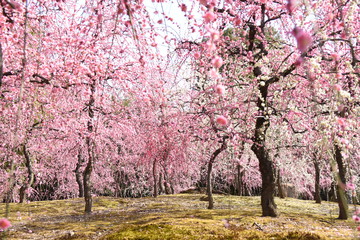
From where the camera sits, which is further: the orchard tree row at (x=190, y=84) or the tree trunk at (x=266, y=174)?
the tree trunk at (x=266, y=174)

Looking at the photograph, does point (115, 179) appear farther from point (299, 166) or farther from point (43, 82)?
point (43, 82)

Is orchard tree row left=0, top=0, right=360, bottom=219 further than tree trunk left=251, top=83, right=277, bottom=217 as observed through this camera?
No

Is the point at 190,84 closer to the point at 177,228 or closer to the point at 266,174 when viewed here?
the point at 266,174

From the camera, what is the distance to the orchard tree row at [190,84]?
12.6ft

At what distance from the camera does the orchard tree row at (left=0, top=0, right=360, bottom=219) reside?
3850 mm

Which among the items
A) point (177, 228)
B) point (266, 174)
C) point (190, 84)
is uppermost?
point (190, 84)

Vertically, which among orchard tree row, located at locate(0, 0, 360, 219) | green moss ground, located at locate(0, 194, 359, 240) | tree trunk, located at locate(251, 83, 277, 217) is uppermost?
orchard tree row, located at locate(0, 0, 360, 219)

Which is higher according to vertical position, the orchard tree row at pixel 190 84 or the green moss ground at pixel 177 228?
the orchard tree row at pixel 190 84

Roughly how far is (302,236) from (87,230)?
14.2 ft

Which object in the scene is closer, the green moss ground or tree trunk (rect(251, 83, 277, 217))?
the green moss ground

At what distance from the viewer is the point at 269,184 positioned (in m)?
7.57

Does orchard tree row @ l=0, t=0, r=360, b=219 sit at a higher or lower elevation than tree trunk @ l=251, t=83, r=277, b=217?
higher

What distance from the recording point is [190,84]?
27.5ft

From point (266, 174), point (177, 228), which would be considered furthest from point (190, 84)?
point (177, 228)
